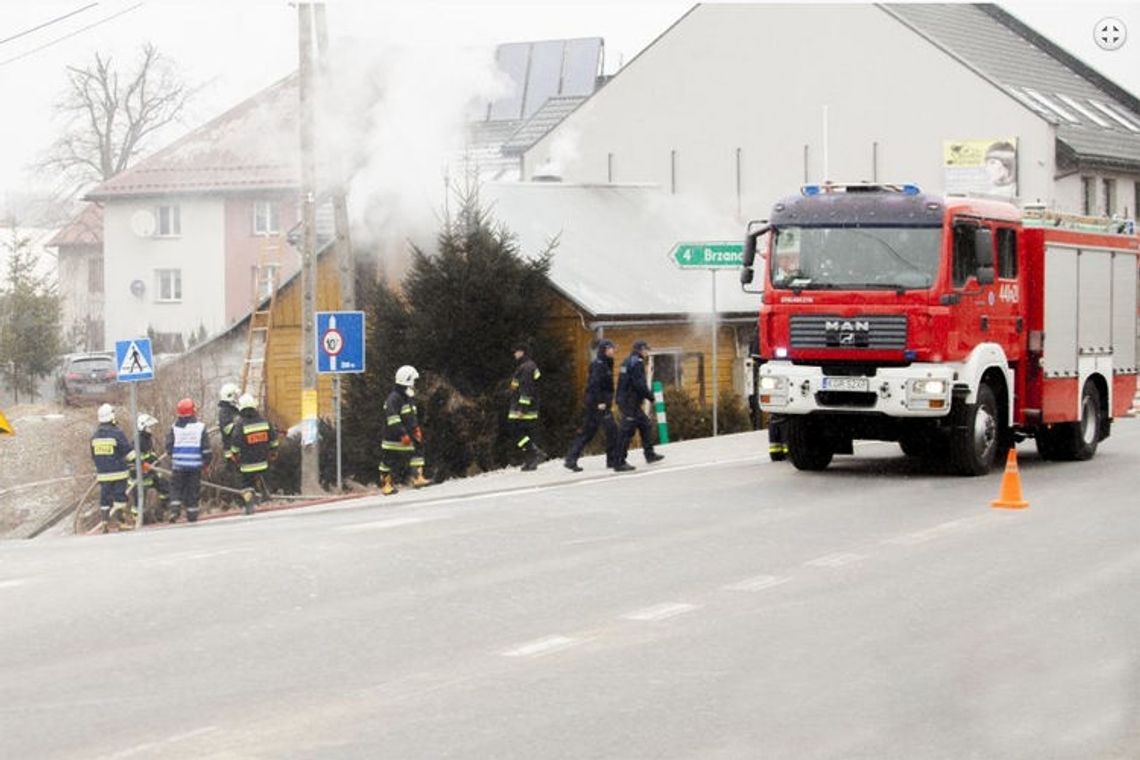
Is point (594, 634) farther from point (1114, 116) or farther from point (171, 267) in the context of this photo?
point (171, 267)

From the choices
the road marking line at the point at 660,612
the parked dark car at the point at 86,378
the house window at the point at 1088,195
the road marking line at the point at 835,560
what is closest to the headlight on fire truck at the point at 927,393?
the road marking line at the point at 835,560

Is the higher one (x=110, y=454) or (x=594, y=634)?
(x=594, y=634)

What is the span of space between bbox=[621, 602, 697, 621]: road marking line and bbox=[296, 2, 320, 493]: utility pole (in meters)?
17.2

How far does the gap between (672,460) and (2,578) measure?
453 inches

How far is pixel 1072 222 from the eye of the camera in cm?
2152

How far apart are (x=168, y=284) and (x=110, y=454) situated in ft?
139

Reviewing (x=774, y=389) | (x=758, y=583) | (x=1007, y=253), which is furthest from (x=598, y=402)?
(x=758, y=583)

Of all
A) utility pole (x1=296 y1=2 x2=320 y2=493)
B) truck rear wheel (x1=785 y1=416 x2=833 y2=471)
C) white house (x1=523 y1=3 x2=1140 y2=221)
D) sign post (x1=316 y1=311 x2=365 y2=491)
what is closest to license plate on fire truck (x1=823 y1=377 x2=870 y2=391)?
truck rear wheel (x1=785 y1=416 x2=833 y2=471)

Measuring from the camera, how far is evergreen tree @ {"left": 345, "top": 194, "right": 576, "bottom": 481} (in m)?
33.4

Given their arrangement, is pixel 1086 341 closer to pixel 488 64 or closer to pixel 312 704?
pixel 312 704

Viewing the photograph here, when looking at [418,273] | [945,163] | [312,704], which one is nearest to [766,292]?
[312,704]

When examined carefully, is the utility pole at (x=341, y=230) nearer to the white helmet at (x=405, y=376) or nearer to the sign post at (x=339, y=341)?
the sign post at (x=339, y=341)

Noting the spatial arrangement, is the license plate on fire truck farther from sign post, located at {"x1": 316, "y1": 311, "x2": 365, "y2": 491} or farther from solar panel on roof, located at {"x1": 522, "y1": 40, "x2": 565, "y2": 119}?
solar panel on roof, located at {"x1": 522, "y1": 40, "x2": 565, "y2": 119}

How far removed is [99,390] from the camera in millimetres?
53000
